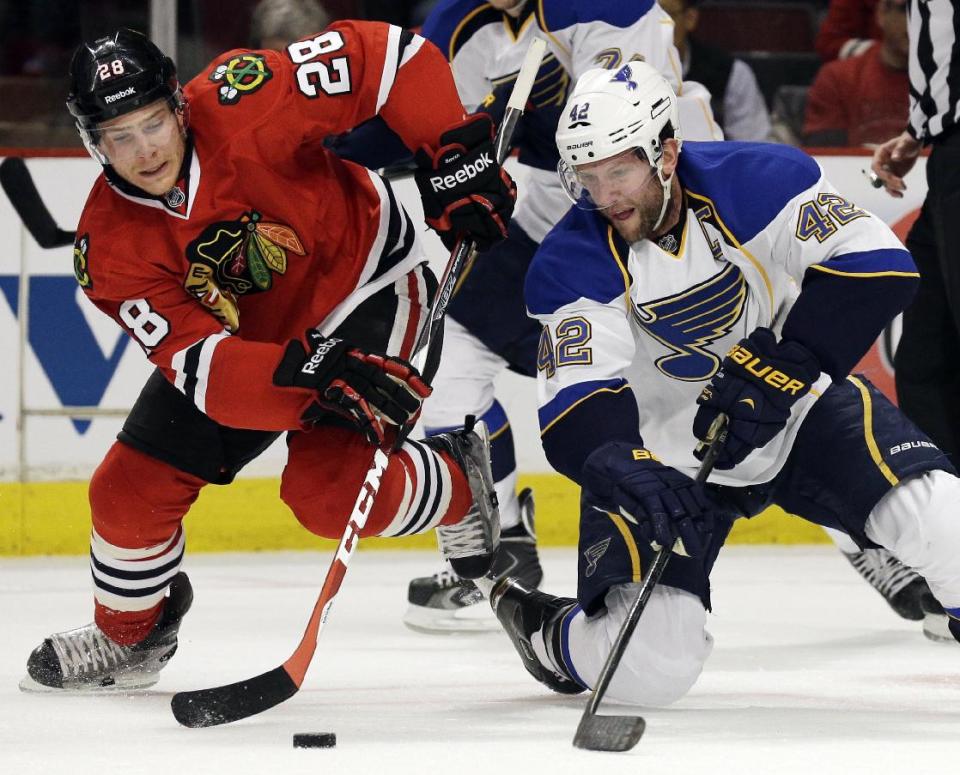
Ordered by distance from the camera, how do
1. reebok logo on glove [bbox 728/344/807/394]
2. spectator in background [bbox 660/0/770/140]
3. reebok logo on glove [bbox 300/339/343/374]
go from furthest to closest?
spectator in background [bbox 660/0/770/140], reebok logo on glove [bbox 300/339/343/374], reebok logo on glove [bbox 728/344/807/394]

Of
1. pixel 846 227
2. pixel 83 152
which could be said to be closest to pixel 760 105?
pixel 83 152

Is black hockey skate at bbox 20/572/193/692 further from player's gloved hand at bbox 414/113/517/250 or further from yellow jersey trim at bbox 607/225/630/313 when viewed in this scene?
yellow jersey trim at bbox 607/225/630/313

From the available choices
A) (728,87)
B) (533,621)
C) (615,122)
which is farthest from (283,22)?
(533,621)

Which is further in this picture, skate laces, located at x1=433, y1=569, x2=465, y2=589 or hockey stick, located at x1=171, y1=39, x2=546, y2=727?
skate laces, located at x1=433, y1=569, x2=465, y2=589

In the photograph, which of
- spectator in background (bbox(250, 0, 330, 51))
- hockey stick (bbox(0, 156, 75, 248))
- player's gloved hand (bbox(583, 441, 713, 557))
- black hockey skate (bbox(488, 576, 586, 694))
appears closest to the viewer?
player's gloved hand (bbox(583, 441, 713, 557))

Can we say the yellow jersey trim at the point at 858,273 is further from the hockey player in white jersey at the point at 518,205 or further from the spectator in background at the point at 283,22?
the spectator in background at the point at 283,22

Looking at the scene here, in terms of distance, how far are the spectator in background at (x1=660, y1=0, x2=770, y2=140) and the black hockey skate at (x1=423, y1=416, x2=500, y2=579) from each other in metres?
1.96

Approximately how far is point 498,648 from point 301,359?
0.97 metres

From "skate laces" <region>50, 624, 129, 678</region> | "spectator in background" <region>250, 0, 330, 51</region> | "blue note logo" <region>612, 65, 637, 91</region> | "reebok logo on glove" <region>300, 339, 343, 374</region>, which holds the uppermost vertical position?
"blue note logo" <region>612, 65, 637, 91</region>

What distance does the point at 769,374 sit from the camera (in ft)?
8.13

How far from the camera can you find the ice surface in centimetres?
221

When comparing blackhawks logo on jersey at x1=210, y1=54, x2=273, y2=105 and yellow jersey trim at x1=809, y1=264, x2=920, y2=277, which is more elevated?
blackhawks logo on jersey at x1=210, y1=54, x2=273, y2=105

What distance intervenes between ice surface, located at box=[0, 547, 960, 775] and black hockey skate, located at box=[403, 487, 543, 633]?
0.07 metres

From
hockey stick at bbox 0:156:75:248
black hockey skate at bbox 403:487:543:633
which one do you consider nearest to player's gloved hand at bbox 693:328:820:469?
black hockey skate at bbox 403:487:543:633
